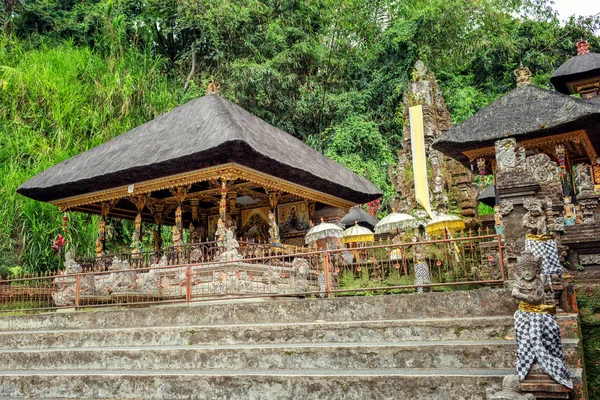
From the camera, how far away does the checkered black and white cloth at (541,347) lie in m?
4.29

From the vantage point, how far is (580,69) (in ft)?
50.4

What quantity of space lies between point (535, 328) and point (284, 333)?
3.13 meters

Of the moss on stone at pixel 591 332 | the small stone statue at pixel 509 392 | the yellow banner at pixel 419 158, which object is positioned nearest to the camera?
the small stone statue at pixel 509 392

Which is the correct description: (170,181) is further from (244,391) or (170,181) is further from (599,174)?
(599,174)

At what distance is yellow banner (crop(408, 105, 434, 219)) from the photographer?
15.5 m

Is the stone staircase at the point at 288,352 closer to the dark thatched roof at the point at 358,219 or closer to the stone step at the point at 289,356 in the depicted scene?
the stone step at the point at 289,356

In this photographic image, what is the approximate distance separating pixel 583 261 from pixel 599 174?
9.05m

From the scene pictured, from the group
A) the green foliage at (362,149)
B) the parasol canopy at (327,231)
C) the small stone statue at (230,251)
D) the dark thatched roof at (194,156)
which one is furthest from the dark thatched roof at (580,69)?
the small stone statue at (230,251)

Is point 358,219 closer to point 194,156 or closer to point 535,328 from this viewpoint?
point 194,156

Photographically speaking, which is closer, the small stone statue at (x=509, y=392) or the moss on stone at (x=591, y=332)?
the small stone statue at (x=509, y=392)

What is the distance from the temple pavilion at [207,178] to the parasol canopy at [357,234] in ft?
5.39

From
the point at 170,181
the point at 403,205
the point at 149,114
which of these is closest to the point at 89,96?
the point at 149,114

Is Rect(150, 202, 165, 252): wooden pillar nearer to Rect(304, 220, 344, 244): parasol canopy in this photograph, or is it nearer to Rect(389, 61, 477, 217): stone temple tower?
Rect(304, 220, 344, 244): parasol canopy

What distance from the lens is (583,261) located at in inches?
271
